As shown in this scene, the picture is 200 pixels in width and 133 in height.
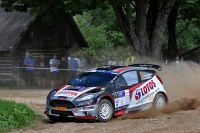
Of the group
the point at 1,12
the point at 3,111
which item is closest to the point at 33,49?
the point at 1,12

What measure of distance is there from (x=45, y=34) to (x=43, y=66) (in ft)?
19.8

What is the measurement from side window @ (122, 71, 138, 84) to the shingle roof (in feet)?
56.9

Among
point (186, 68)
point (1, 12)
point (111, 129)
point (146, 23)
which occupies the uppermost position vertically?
point (1, 12)

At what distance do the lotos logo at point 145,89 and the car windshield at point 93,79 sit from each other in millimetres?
982

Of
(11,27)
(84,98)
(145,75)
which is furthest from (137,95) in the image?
(11,27)

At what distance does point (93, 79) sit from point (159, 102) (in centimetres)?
248

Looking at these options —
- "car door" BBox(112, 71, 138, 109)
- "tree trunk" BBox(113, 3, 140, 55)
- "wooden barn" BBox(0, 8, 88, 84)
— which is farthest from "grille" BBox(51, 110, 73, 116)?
"wooden barn" BBox(0, 8, 88, 84)

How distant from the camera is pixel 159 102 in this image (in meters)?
14.9

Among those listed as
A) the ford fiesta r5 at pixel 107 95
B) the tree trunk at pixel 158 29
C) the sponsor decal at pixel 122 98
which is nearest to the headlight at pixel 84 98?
the ford fiesta r5 at pixel 107 95

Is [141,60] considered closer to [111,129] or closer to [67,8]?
[67,8]

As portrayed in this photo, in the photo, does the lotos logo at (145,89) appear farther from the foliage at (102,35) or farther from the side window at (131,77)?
the foliage at (102,35)

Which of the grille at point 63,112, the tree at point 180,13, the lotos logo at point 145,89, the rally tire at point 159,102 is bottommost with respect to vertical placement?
the grille at point 63,112

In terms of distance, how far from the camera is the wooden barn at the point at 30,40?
3189cm

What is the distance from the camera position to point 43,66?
2794 centimetres
